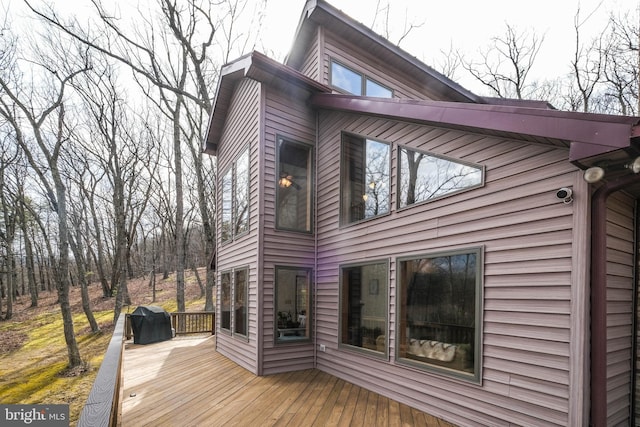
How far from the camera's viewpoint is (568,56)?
11992mm

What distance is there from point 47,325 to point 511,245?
784 inches

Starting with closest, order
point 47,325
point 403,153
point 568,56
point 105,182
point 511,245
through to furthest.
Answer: point 511,245 < point 403,153 < point 568,56 < point 47,325 < point 105,182

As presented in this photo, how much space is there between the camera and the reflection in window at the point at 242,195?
6270 mm

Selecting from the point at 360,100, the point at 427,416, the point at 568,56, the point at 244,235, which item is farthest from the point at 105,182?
the point at 568,56

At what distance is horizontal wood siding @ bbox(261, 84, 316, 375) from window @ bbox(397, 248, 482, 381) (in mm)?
2039

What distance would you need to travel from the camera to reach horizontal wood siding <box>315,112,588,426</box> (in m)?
2.84

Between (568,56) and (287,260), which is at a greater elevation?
(568,56)

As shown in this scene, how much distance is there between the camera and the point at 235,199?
6.97 m

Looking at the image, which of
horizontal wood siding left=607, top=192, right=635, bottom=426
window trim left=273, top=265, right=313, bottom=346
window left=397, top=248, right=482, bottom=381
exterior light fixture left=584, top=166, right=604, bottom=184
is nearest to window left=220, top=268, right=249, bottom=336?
window trim left=273, top=265, right=313, bottom=346

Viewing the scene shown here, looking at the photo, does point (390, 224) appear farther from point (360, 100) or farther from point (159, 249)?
point (159, 249)

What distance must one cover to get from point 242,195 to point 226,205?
3.96ft

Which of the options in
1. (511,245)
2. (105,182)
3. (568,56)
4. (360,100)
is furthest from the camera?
(105,182)

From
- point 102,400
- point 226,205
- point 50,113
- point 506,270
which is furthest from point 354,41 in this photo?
point 50,113

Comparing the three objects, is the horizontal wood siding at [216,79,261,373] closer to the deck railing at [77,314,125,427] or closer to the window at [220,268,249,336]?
the window at [220,268,249,336]
